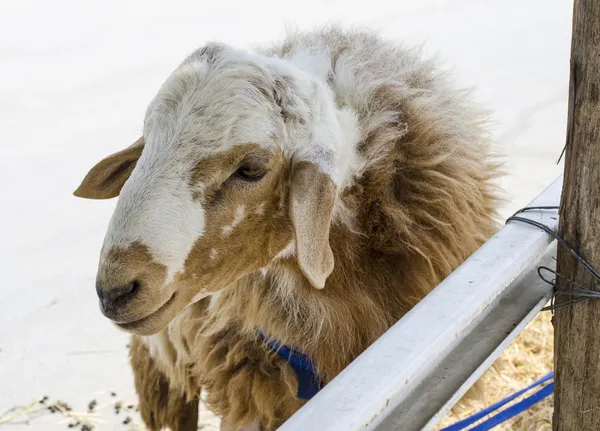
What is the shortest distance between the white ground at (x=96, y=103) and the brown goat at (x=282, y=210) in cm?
54

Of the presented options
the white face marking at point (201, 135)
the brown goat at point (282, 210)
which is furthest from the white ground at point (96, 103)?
the white face marking at point (201, 135)

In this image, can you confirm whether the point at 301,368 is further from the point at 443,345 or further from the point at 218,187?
the point at 443,345

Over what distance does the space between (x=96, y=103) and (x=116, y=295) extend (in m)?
4.56

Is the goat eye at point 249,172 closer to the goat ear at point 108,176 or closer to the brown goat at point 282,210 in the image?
the brown goat at point 282,210

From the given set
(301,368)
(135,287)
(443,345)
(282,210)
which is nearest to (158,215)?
(135,287)

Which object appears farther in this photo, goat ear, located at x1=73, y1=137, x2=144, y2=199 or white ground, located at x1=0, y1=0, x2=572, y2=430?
white ground, located at x1=0, y1=0, x2=572, y2=430

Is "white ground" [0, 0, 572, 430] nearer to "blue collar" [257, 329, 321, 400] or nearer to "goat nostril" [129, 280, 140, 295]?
"blue collar" [257, 329, 321, 400]

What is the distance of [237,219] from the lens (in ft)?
5.03

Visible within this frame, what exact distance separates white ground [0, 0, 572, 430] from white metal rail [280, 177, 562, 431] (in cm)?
104

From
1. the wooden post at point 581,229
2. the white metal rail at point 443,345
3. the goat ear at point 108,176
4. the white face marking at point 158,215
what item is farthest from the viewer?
the goat ear at point 108,176

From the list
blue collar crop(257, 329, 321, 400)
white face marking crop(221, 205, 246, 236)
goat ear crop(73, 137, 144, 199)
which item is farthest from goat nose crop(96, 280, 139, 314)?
blue collar crop(257, 329, 321, 400)

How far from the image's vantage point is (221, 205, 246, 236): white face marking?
4.99 ft

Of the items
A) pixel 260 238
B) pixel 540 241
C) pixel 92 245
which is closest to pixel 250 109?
pixel 260 238

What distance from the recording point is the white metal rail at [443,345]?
98 cm
